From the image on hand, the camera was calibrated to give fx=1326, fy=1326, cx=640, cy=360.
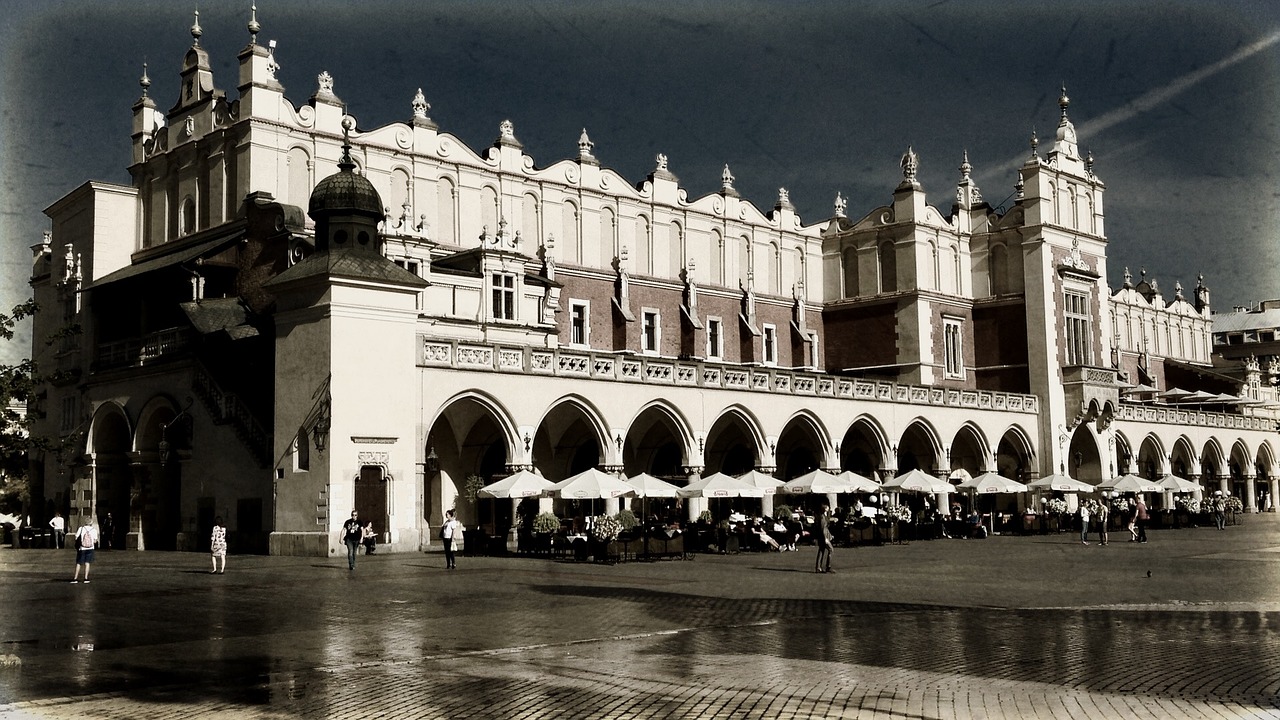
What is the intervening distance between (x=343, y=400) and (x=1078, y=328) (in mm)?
42068

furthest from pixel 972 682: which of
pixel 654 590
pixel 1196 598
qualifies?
pixel 654 590

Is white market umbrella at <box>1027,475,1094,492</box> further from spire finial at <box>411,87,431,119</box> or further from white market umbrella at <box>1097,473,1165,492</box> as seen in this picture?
spire finial at <box>411,87,431,119</box>

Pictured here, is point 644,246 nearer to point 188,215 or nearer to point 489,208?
point 489,208

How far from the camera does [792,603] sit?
2175 centimetres

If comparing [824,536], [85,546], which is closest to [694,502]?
[824,536]

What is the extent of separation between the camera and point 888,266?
219 ft

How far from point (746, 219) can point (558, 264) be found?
41.7ft

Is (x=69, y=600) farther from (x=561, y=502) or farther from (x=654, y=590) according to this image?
(x=561, y=502)

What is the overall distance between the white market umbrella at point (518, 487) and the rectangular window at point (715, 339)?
934 inches

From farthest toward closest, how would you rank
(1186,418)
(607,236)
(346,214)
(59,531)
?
(1186,418) < (607,236) < (59,531) < (346,214)

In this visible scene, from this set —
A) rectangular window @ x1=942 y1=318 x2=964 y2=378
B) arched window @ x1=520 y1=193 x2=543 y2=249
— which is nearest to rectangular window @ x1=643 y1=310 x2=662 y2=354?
arched window @ x1=520 y1=193 x2=543 y2=249

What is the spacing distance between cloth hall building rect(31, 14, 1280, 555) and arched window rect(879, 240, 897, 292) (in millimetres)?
152

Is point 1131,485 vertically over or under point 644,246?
under

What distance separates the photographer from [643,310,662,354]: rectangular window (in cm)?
5906
